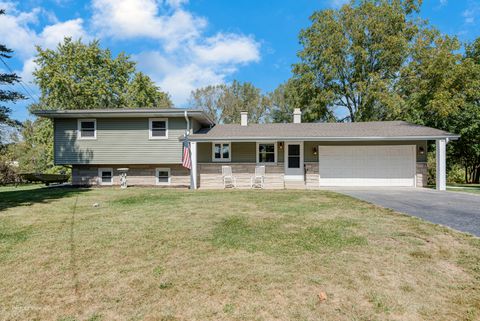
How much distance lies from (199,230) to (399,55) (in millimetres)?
21874

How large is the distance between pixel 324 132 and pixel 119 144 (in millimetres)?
10191

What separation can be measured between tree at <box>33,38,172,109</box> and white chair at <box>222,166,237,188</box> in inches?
723

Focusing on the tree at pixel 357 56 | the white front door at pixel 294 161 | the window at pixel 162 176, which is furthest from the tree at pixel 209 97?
the white front door at pixel 294 161

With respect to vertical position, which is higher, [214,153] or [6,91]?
[6,91]

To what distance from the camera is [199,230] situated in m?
5.00

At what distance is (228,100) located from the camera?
32.1 m

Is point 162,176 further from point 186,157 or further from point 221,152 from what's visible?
point 221,152

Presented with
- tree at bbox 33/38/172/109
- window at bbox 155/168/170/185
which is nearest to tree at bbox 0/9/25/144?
window at bbox 155/168/170/185

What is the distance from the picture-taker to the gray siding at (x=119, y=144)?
43.3ft

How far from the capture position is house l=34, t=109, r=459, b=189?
12969 mm

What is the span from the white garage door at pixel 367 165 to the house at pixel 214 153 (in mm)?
41

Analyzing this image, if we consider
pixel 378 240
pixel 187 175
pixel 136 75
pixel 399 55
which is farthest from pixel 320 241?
pixel 136 75

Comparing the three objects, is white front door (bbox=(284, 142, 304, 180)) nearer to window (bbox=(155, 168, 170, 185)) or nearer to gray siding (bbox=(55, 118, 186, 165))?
gray siding (bbox=(55, 118, 186, 165))

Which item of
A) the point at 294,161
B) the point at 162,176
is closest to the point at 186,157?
the point at 162,176
